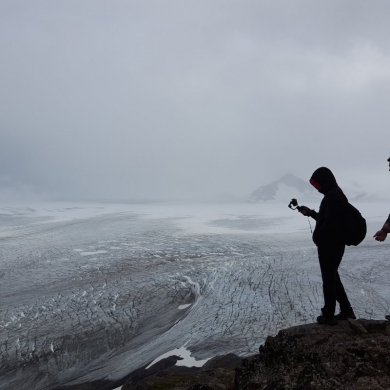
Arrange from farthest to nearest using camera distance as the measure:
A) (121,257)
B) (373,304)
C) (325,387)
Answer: (121,257) < (373,304) < (325,387)

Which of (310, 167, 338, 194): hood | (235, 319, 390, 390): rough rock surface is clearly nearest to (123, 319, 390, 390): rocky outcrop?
(235, 319, 390, 390): rough rock surface

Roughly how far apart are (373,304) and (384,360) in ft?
16.3

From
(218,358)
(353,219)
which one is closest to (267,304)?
(218,358)

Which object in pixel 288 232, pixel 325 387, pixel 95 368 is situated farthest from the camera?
pixel 288 232

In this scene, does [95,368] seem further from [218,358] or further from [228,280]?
[228,280]

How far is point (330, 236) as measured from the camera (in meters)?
4.07

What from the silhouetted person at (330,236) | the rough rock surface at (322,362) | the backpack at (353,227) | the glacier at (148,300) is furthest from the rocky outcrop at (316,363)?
the glacier at (148,300)

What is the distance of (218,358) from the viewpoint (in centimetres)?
515

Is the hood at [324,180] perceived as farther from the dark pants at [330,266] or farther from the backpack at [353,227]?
the dark pants at [330,266]

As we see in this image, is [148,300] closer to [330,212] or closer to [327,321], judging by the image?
[327,321]

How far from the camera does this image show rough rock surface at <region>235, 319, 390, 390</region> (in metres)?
2.67

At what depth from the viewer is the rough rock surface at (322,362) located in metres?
2.67

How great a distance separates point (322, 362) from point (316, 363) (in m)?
0.05

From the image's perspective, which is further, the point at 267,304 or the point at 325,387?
the point at 267,304
